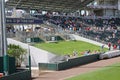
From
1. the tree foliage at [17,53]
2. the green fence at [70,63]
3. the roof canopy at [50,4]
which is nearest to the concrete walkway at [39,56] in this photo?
the tree foliage at [17,53]

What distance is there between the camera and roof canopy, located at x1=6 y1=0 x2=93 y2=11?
53.1 meters

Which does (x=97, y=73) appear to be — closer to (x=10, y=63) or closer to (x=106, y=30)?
(x=10, y=63)

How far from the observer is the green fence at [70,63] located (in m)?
32.9

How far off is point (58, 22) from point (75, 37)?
459 centimetres

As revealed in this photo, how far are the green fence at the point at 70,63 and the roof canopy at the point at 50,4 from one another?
16.6 m

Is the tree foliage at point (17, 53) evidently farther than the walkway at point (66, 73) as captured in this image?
Yes

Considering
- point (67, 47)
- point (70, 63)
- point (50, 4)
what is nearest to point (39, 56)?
point (70, 63)

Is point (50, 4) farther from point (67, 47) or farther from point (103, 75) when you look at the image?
point (103, 75)

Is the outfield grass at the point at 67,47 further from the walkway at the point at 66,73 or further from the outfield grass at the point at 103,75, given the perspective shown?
the outfield grass at the point at 103,75

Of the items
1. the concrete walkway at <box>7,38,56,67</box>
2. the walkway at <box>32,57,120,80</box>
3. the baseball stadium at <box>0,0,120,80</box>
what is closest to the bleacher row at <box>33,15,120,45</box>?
the baseball stadium at <box>0,0,120,80</box>

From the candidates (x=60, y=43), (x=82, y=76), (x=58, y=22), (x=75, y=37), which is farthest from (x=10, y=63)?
(x=58, y=22)

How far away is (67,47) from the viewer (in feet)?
143

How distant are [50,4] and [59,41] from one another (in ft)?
42.7

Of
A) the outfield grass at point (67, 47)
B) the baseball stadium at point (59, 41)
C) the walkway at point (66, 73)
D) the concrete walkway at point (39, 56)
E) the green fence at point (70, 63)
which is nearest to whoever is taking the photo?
the baseball stadium at point (59, 41)
